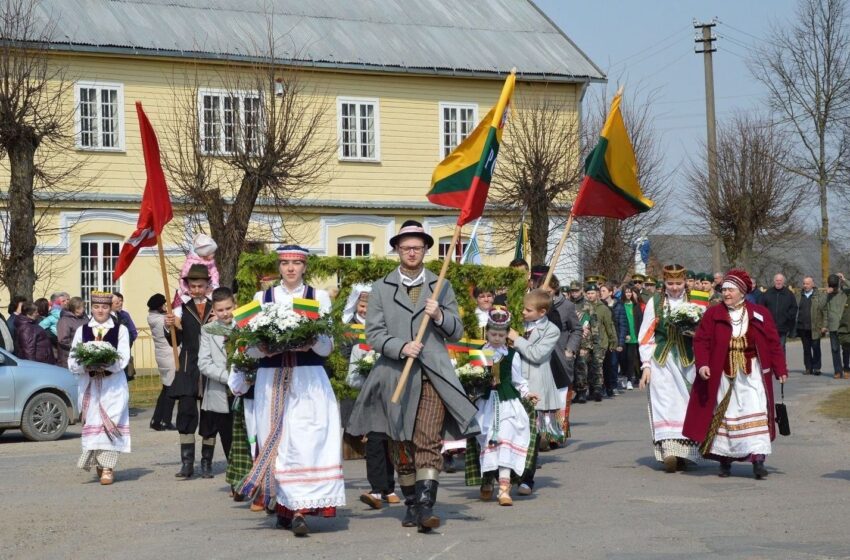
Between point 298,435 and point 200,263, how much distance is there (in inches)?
164

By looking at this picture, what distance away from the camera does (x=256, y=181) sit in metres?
27.9

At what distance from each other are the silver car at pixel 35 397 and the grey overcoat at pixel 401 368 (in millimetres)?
9030

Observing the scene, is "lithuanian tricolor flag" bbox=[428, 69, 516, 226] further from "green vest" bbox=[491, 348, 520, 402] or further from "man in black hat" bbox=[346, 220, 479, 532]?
"green vest" bbox=[491, 348, 520, 402]

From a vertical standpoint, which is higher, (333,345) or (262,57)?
(262,57)

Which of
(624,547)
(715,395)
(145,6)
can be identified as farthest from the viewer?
(145,6)

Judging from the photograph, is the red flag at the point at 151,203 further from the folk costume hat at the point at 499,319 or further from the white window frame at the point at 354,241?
the white window frame at the point at 354,241

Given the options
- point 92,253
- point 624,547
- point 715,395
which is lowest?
point 624,547

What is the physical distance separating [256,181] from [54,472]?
47.9ft

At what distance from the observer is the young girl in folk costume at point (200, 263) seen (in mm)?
12984

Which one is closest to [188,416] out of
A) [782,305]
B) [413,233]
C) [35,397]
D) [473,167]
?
[473,167]

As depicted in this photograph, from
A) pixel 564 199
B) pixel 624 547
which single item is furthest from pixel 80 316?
pixel 564 199

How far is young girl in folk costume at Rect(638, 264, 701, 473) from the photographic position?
12.8 m

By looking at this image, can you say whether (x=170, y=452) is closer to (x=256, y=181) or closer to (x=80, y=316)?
(x=80, y=316)

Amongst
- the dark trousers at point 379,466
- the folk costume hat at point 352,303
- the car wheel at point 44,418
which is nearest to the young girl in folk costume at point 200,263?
the folk costume hat at point 352,303
